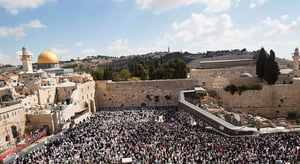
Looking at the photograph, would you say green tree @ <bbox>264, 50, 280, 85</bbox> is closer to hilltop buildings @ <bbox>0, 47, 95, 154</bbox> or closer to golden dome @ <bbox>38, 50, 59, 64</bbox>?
hilltop buildings @ <bbox>0, 47, 95, 154</bbox>

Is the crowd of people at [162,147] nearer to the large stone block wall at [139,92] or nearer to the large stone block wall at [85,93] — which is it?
the large stone block wall at [85,93]

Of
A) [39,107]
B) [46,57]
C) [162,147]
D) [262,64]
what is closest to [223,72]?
[262,64]

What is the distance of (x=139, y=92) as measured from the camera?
85.0ft

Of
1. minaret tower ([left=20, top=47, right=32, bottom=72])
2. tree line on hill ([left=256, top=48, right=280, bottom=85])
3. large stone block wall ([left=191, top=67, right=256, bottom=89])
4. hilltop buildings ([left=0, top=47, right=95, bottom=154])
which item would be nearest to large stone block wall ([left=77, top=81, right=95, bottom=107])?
hilltop buildings ([left=0, top=47, right=95, bottom=154])

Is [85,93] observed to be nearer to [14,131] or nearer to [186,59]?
[14,131]

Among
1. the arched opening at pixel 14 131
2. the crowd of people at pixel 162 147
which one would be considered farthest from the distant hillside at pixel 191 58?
the arched opening at pixel 14 131

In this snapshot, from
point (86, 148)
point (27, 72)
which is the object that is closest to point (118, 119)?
point (86, 148)

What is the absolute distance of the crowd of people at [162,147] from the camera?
388 inches

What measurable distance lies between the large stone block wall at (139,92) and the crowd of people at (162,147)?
10.2 metres

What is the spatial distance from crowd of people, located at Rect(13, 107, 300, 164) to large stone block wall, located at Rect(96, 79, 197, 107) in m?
10.2

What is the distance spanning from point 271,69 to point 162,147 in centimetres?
1739

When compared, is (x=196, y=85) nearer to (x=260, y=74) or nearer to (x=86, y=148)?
(x=260, y=74)

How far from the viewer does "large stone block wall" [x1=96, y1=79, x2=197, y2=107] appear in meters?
25.3

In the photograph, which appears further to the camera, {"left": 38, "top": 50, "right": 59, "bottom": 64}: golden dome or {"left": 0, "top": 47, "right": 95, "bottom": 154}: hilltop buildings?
{"left": 38, "top": 50, "right": 59, "bottom": 64}: golden dome
